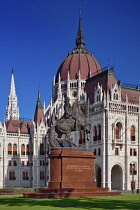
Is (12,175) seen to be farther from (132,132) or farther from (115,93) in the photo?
(115,93)

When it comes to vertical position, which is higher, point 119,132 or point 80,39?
point 80,39

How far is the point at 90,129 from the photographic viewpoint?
81.6 m

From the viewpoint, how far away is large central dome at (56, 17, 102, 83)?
113m

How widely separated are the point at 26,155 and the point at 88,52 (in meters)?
39.1

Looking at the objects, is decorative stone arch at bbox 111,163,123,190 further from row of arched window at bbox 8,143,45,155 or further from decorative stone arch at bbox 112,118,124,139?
row of arched window at bbox 8,143,45,155

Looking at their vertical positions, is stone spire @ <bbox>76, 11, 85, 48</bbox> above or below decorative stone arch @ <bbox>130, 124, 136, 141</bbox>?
above

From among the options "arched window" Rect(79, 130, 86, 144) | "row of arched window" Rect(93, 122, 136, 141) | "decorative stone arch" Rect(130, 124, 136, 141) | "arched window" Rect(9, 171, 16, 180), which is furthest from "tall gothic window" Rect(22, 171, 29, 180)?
"decorative stone arch" Rect(130, 124, 136, 141)

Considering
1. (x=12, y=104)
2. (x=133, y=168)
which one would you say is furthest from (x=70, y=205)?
(x=12, y=104)

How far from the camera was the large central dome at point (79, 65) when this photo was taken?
113m

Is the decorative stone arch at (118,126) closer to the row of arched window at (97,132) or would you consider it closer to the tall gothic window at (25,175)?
the row of arched window at (97,132)

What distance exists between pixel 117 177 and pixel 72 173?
42.4 metres

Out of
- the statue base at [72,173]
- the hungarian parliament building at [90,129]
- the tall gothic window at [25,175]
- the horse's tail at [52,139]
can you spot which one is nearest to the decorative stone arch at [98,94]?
the hungarian parliament building at [90,129]

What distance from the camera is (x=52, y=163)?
38.8 m

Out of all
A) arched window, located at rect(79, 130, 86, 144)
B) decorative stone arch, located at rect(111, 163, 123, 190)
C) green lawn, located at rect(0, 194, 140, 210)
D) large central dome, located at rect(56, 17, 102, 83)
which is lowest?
Result: decorative stone arch, located at rect(111, 163, 123, 190)
